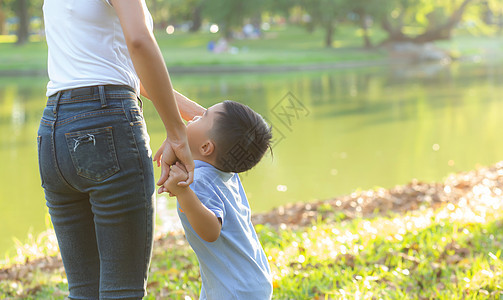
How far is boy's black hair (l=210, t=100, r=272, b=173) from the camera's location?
6.01ft

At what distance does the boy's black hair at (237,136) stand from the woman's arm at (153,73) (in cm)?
17

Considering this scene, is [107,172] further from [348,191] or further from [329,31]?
[329,31]

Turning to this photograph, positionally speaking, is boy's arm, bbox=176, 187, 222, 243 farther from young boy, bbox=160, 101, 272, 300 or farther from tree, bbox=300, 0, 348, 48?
tree, bbox=300, 0, 348, 48

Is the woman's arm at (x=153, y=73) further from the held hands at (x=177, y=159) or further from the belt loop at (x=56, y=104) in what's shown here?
the belt loop at (x=56, y=104)

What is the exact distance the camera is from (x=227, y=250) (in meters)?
1.89

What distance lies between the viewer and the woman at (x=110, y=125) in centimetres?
167

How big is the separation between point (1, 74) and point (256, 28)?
26.6 metres

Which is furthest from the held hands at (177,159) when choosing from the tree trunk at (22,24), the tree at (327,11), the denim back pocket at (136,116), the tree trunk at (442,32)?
the tree trunk at (442,32)

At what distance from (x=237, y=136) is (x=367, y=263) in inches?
82.2

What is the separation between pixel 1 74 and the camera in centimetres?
2262

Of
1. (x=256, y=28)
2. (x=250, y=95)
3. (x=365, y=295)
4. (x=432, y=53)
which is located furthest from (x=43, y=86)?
(x=256, y=28)

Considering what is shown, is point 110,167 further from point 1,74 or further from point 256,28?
point 256,28

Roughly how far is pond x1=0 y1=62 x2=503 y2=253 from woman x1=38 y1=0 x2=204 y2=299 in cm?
349

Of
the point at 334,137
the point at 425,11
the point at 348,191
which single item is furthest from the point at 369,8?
the point at 348,191
